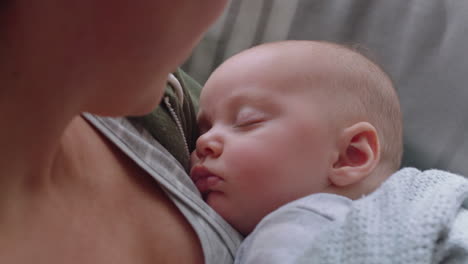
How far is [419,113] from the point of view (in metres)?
1.21

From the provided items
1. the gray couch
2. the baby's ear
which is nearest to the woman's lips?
the baby's ear

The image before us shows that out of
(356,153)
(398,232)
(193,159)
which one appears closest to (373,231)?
(398,232)

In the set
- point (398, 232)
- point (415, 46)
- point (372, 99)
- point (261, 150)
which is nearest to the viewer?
point (398, 232)

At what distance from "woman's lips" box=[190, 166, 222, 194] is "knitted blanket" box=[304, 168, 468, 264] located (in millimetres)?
184

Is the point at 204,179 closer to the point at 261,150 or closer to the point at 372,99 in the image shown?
the point at 261,150

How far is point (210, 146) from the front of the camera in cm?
82

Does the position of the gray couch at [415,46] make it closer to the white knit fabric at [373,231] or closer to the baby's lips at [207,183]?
the white knit fabric at [373,231]

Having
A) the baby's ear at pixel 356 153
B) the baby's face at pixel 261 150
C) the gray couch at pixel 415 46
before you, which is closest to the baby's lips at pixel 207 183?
the baby's face at pixel 261 150

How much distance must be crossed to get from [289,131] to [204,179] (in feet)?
0.46

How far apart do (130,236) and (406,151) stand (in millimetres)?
740

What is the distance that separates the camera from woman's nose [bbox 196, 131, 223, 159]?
0.82 m

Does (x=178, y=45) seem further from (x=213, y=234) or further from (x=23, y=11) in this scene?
(x=213, y=234)

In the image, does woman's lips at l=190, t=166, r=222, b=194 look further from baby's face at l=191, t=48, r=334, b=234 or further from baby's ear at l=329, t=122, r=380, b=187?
baby's ear at l=329, t=122, r=380, b=187

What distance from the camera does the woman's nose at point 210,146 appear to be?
82cm
